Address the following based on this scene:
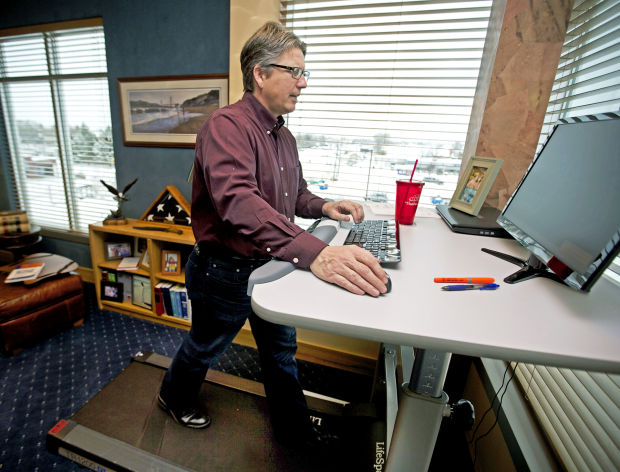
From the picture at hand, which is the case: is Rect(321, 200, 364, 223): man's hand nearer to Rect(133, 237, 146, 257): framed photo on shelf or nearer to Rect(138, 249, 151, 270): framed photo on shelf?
Rect(138, 249, 151, 270): framed photo on shelf

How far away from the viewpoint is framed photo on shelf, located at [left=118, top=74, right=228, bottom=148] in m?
2.18

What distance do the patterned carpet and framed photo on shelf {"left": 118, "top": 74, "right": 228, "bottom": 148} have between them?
1.53m

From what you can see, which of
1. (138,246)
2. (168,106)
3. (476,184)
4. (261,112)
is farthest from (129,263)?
(476,184)

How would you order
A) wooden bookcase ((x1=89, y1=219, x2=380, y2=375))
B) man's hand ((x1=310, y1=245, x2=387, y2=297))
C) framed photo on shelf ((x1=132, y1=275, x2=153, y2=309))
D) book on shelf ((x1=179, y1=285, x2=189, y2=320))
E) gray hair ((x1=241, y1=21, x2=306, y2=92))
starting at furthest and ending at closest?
framed photo on shelf ((x1=132, y1=275, x2=153, y2=309))
book on shelf ((x1=179, y1=285, x2=189, y2=320))
wooden bookcase ((x1=89, y1=219, x2=380, y2=375))
gray hair ((x1=241, y1=21, x2=306, y2=92))
man's hand ((x1=310, y1=245, x2=387, y2=297))

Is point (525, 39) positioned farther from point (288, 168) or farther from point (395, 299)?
point (395, 299)

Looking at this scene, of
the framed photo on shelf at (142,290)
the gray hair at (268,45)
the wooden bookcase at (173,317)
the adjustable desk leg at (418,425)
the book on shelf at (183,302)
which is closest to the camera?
the adjustable desk leg at (418,425)

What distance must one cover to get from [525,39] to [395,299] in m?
1.57

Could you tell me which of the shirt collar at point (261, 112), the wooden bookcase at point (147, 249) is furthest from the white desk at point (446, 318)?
the wooden bookcase at point (147, 249)

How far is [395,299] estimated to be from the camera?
56cm

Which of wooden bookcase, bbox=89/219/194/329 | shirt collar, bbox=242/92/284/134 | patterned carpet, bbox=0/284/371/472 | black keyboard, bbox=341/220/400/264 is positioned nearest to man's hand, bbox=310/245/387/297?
black keyboard, bbox=341/220/400/264

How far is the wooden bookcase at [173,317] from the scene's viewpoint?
1989 mm

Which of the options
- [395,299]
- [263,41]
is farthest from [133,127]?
[395,299]

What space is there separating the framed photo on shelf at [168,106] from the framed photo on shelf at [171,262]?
34.4 inches

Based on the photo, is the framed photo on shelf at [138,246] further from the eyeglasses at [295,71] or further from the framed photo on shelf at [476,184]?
the framed photo on shelf at [476,184]
